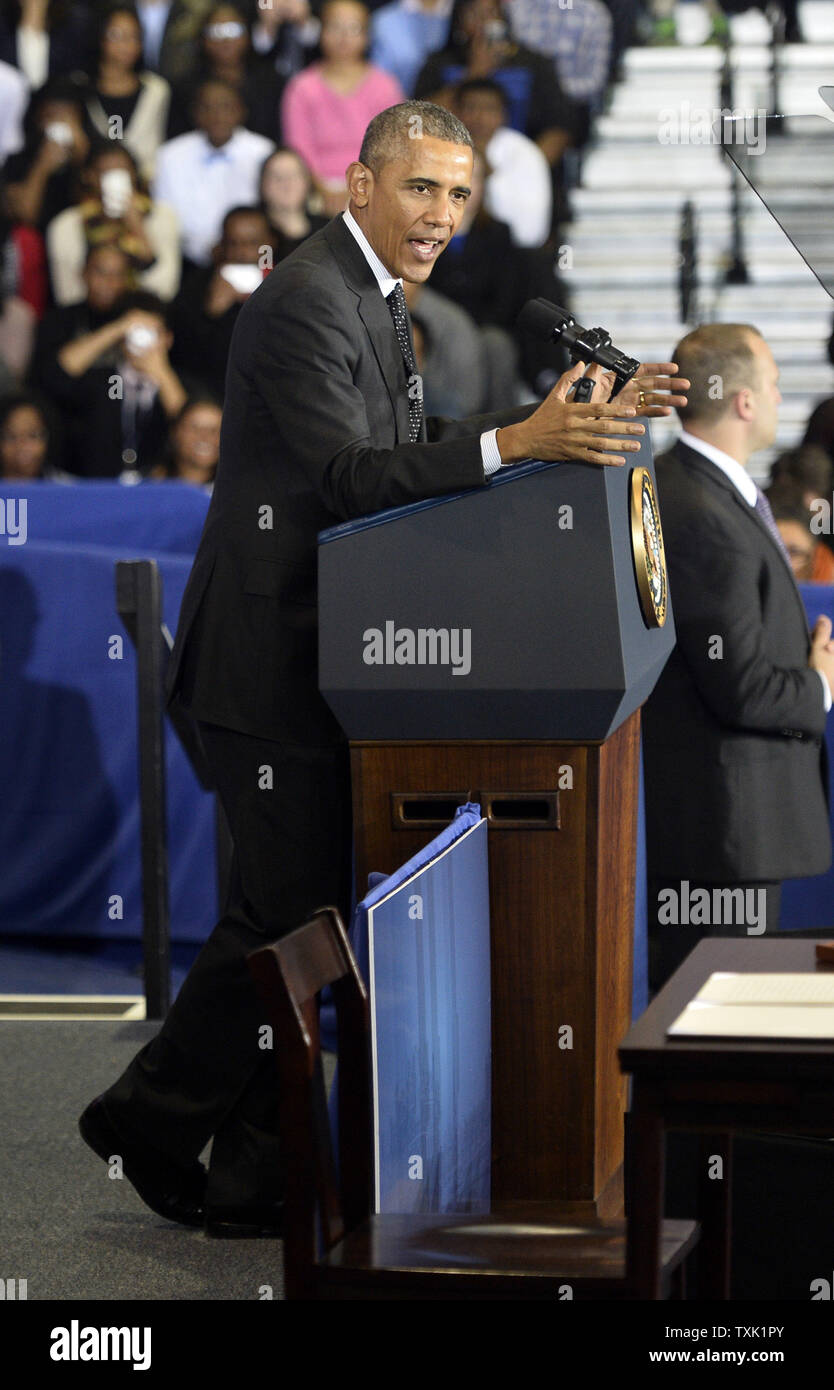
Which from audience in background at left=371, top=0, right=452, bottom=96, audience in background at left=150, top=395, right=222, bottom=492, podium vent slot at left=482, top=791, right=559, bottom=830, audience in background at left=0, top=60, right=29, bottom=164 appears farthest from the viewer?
audience in background at left=0, top=60, right=29, bottom=164

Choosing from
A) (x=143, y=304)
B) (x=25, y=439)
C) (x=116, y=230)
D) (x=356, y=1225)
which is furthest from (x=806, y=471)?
(x=356, y=1225)

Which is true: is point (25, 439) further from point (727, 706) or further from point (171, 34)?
point (727, 706)

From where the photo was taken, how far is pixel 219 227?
25.5 feet

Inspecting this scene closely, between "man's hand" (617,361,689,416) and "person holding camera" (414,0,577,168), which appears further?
"person holding camera" (414,0,577,168)

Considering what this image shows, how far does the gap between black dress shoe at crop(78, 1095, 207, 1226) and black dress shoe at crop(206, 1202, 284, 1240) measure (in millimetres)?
40

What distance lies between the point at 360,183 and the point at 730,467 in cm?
104

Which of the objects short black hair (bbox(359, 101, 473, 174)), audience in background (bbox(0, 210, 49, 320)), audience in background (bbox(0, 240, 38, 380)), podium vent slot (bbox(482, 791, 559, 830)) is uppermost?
audience in background (bbox(0, 210, 49, 320))

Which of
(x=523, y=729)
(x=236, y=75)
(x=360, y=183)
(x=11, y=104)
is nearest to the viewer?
(x=523, y=729)

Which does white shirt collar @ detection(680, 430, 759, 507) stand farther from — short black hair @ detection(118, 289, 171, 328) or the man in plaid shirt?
the man in plaid shirt

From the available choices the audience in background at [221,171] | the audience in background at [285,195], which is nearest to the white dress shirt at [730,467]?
the audience in background at [221,171]

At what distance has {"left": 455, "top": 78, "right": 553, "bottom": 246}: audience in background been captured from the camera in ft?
24.6

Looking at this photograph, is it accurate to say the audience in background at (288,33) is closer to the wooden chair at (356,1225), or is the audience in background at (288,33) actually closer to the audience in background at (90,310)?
the audience in background at (90,310)

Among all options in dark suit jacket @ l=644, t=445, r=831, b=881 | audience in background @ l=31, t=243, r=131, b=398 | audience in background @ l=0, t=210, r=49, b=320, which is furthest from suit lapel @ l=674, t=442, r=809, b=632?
audience in background @ l=0, t=210, r=49, b=320

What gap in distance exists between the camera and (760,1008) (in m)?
1.62
